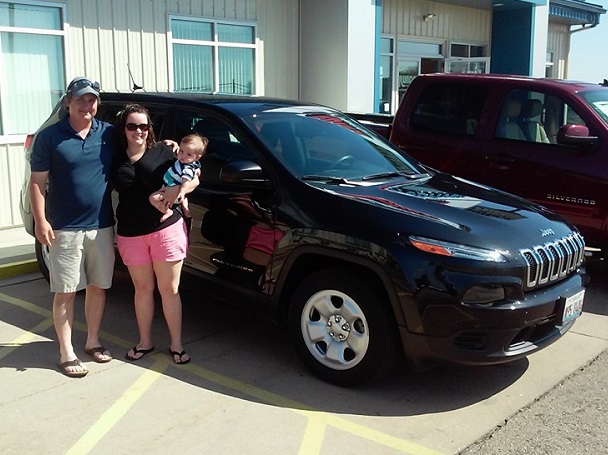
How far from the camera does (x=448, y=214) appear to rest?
13.5ft

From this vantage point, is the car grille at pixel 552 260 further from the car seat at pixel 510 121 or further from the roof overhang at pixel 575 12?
the roof overhang at pixel 575 12

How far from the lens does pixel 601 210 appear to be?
605 centimetres

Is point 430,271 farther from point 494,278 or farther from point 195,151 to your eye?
point 195,151

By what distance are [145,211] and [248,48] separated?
759 centimetres

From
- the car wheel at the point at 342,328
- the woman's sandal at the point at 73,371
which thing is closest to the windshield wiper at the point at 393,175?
the car wheel at the point at 342,328

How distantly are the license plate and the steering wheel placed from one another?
1716mm

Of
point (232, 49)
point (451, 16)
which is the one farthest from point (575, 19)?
point (232, 49)

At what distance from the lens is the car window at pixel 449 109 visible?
6953 millimetres

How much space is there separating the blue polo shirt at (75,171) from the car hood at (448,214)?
4.42 feet

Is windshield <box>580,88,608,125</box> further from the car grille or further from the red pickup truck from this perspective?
the car grille

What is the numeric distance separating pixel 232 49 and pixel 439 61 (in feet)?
24.3

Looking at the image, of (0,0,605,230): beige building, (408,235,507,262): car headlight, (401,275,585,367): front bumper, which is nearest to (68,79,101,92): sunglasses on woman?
(408,235,507,262): car headlight

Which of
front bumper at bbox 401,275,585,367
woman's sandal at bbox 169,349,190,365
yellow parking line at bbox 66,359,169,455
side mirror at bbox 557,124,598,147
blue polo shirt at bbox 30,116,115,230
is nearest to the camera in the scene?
yellow parking line at bbox 66,359,169,455

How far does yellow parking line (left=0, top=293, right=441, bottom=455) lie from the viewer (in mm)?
3562
